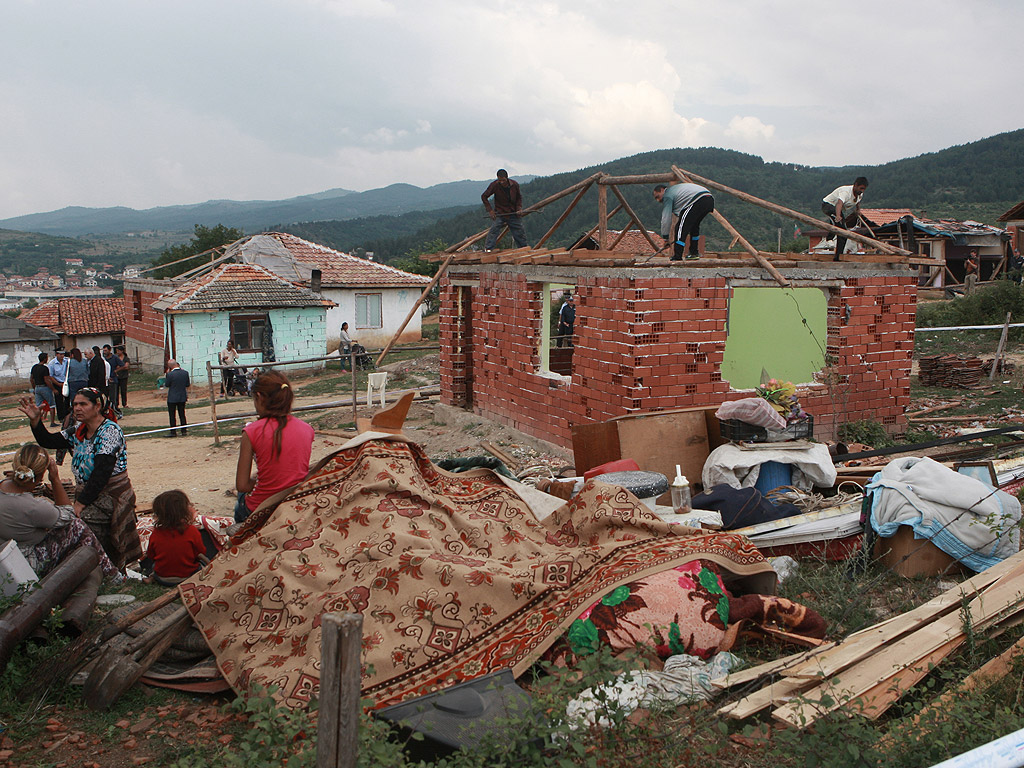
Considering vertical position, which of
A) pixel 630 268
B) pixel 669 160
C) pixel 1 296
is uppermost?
pixel 669 160

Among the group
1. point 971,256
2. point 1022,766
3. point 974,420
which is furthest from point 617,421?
point 971,256

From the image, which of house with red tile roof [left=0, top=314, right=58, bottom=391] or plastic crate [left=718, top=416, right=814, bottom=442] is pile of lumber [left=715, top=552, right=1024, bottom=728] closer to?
plastic crate [left=718, top=416, right=814, bottom=442]

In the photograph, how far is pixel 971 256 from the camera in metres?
33.7

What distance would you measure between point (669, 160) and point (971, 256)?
2110 inches

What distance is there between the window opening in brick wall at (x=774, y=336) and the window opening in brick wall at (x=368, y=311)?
21550 millimetres

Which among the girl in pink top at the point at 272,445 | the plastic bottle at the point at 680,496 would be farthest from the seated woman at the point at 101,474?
the plastic bottle at the point at 680,496

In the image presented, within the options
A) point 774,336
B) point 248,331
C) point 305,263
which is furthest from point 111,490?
point 305,263

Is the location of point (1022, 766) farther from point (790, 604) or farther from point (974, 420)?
point (974, 420)

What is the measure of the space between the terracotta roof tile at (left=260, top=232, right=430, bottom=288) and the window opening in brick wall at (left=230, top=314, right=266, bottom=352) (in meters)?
3.83

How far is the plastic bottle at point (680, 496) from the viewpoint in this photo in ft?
19.8

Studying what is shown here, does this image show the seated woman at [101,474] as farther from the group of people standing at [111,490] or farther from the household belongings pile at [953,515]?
the household belongings pile at [953,515]

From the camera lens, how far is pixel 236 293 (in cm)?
2458

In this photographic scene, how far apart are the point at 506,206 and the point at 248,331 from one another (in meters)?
15.3

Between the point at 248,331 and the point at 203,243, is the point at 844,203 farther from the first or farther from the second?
the point at 203,243
